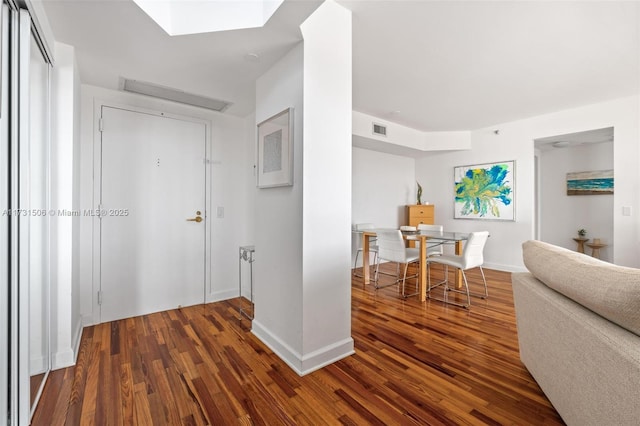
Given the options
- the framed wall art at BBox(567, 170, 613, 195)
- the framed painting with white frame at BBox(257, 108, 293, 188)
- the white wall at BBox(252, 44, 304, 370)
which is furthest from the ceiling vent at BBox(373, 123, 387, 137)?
the framed wall art at BBox(567, 170, 613, 195)

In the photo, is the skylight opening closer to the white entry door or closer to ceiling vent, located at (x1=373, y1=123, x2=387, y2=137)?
the white entry door

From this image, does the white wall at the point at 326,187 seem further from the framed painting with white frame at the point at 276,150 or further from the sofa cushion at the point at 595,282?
the sofa cushion at the point at 595,282

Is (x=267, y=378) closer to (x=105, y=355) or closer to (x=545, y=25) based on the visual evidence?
(x=105, y=355)

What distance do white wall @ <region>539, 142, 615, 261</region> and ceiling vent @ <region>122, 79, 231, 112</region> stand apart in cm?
615

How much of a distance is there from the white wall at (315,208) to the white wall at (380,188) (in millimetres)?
2874

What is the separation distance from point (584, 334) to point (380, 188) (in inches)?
176

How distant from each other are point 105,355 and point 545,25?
4.19m

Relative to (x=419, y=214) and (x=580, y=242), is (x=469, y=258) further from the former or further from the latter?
(x=580, y=242)

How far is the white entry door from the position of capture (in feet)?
8.98

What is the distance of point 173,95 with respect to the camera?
289 cm

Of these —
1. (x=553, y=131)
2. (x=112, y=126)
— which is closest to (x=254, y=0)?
(x=112, y=126)

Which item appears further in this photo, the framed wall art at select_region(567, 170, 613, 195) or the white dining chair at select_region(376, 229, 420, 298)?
the framed wall art at select_region(567, 170, 613, 195)

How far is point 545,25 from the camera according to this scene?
7.18 feet

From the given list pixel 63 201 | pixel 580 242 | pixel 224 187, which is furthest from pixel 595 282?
pixel 580 242
